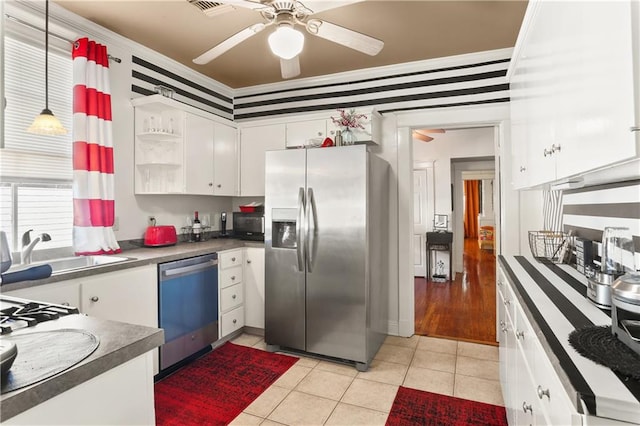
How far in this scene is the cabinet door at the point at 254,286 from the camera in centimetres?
345

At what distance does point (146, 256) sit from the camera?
8.51 feet

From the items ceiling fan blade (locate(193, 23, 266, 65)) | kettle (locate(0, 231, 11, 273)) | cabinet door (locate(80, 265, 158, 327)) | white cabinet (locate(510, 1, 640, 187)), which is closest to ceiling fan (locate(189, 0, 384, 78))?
ceiling fan blade (locate(193, 23, 266, 65))

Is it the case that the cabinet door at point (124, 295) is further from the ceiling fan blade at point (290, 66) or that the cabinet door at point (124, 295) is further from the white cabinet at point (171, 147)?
the ceiling fan blade at point (290, 66)

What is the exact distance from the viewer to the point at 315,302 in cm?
298

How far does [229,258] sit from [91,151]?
4.62 ft

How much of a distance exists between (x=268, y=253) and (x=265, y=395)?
45.8 inches

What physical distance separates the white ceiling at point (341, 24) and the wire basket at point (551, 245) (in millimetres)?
1601

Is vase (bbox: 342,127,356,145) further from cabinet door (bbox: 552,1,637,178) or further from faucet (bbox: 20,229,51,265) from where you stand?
faucet (bbox: 20,229,51,265)

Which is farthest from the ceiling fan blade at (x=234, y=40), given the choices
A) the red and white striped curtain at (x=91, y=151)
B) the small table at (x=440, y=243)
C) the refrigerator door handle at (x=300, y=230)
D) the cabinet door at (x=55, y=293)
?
the small table at (x=440, y=243)

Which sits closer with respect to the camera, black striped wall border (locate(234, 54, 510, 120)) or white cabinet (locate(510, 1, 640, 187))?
white cabinet (locate(510, 1, 640, 187))

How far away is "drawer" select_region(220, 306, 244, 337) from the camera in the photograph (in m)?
3.26

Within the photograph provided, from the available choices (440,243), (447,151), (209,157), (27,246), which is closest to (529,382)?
(27,246)

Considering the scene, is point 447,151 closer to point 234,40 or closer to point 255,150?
point 255,150

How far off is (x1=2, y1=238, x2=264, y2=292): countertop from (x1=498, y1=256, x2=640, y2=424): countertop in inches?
86.4
